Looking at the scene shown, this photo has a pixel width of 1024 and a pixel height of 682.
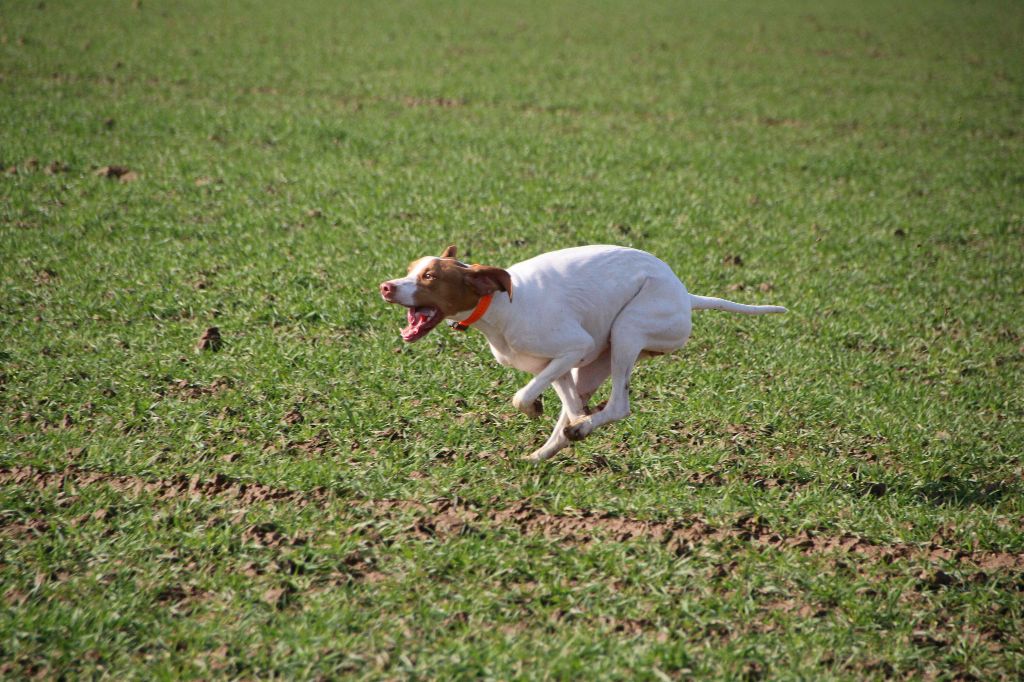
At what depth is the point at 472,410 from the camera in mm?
6266

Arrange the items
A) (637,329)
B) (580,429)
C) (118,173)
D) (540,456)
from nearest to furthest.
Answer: (580,429)
(637,329)
(540,456)
(118,173)

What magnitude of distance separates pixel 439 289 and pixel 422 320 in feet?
0.57

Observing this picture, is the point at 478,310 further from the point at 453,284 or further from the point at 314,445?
the point at 314,445

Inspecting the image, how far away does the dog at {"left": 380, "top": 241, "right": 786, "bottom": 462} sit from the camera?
473 cm

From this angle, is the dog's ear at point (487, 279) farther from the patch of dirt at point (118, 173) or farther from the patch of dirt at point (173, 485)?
the patch of dirt at point (118, 173)

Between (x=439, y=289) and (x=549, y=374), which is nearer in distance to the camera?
(x=439, y=289)

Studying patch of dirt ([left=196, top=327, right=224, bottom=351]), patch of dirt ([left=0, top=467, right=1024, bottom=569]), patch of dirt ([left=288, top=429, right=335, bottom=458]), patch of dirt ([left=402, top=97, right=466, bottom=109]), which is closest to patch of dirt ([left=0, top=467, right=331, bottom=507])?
patch of dirt ([left=0, top=467, right=1024, bottom=569])

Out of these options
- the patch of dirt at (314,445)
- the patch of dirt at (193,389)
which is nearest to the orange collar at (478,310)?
the patch of dirt at (314,445)

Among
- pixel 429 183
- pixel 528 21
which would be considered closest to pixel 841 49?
pixel 528 21

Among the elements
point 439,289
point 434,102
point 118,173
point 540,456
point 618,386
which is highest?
point 439,289

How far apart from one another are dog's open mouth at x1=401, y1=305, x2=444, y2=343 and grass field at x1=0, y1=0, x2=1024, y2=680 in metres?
0.97

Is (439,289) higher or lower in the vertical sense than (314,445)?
higher

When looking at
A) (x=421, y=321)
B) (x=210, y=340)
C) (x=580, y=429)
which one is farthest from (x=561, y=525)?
A: (x=210, y=340)

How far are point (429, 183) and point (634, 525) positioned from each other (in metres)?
7.16
